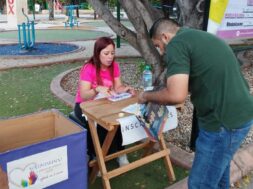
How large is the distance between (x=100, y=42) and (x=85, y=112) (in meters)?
0.74

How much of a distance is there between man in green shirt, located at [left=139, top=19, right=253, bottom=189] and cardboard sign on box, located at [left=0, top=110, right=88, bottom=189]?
0.67m

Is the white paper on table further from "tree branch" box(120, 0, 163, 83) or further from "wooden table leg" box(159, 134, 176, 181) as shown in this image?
"tree branch" box(120, 0, 163, 83)

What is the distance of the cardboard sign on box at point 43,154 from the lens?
2.11 meters

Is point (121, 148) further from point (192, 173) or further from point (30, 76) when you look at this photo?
point (30, 76)

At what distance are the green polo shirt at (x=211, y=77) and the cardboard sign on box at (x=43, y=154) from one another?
88 centimetres

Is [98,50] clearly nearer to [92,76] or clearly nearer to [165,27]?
[92,76]

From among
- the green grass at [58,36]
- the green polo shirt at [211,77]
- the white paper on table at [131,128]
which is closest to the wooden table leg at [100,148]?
the white paper on table at [131,128]

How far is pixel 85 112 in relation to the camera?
2.70 m

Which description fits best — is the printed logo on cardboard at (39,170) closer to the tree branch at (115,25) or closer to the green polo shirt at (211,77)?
the green polo shirt at (211,77)

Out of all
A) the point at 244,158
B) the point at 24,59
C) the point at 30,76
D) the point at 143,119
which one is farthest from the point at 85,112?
the point at 24,59

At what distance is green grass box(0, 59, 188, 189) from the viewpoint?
10.4 feet

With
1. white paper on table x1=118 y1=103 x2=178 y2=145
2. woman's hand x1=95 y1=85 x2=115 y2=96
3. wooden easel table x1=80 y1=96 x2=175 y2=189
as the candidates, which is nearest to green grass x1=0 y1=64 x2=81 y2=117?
woman's hand x1=95 y1=85 x2=115 y2=96

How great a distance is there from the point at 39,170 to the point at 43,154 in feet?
0.39

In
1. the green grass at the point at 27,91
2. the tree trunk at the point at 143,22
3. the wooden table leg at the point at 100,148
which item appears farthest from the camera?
the green grass at the point at 27,91
